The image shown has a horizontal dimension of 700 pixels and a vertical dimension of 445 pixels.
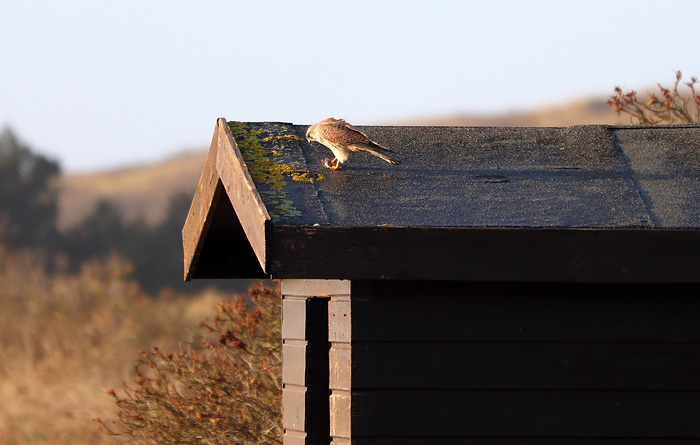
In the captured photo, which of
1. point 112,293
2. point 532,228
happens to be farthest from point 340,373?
point 112,293

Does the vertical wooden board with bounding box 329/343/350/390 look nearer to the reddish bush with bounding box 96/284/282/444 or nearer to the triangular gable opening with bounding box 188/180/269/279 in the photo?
the triangular gable opening with bounding box 188/180/269/279

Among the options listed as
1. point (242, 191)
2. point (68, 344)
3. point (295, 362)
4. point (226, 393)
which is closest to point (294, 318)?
point (295, 362)

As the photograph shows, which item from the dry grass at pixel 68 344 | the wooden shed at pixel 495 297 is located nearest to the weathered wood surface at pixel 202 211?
the wooden shed at pixel 495 297

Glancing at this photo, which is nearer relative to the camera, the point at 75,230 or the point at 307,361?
the point at 307,361

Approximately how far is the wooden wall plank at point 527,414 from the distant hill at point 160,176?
143ft

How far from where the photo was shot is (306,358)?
199 inches

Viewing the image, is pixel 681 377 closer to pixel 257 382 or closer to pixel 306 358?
pixel 306 358

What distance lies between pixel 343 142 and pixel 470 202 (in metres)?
0.80

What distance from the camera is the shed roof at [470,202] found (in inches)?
166

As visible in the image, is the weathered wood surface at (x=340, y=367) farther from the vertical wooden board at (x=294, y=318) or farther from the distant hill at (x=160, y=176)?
the distant hill at (x=160, y=176)

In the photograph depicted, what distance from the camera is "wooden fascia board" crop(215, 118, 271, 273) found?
4228 millimetres

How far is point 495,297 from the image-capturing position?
4480 mm

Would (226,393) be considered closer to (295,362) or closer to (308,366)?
(295,362)

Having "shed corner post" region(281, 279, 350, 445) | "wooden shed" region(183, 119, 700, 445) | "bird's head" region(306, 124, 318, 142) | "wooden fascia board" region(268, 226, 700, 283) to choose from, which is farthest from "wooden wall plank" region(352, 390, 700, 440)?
"bird's head" region(306, 124, 318, 142)
